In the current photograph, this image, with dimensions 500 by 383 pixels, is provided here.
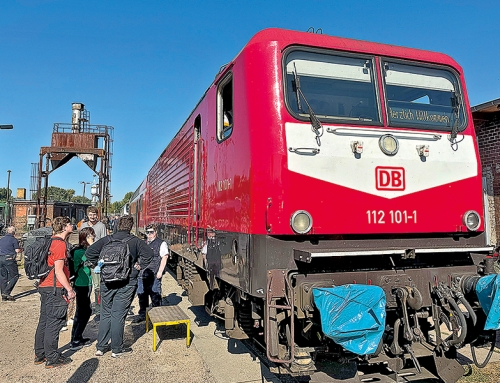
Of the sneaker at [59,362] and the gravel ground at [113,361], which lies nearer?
the gravel ground at [113,361]

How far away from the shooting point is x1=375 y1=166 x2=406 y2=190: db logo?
3.70m

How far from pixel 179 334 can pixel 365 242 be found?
3.62 metres

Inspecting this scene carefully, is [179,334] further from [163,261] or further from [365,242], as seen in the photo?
[365,242]

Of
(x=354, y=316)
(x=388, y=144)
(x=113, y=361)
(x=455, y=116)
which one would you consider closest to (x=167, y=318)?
(x=113, y=361)

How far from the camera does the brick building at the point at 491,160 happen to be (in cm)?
820

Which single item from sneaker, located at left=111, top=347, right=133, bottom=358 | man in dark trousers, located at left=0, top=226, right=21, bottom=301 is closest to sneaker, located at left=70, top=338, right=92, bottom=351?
sneaker, located at left=111, top=347, right=133, bottom=358

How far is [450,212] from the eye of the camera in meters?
3.92

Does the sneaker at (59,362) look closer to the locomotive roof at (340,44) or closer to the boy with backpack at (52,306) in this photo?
the boy with backpack at (52,306)

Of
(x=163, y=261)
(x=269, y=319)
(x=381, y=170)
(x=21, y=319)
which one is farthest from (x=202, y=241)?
(x=21, y=319)

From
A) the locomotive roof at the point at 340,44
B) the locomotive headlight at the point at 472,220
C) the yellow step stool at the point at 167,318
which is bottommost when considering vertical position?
the yellow step stool at the point at 167,318

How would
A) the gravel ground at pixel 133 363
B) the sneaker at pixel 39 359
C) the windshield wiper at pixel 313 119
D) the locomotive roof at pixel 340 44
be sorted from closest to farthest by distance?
the windshield wiper at pixel 313 119 → the locomotive roof at pixel 340 44 → the gravel ground at pixel 133 363 → the sneaker at pixel 39 359

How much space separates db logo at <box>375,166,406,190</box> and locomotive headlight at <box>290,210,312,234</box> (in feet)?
2.48

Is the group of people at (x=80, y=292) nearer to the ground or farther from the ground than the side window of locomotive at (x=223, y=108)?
nearer to the ground

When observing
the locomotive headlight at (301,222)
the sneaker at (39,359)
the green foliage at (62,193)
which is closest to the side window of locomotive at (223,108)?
the locomotive headlight at (301,222)
